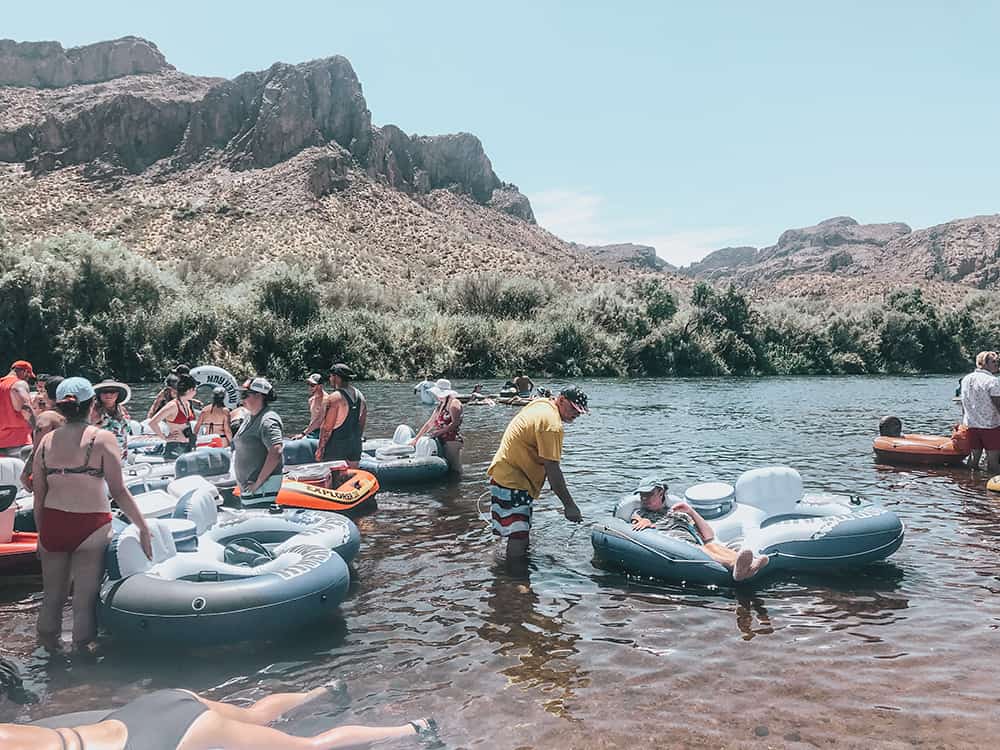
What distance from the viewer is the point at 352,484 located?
10141 mm

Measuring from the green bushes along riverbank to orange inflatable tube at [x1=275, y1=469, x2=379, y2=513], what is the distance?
31.8 meters

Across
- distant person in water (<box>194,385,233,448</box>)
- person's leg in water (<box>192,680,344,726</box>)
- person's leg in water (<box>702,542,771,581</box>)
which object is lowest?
person's leg in water (<box>192,680,344,726</box>)

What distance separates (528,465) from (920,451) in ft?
31.2

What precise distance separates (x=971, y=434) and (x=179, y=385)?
39.7 feet

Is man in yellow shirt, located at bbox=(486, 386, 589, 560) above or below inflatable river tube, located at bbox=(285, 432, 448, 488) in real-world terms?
above

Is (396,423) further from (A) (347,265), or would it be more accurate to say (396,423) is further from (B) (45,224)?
(B) (45,224)

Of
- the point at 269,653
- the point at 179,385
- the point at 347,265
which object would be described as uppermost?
the point at 347,265

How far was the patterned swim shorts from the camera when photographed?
7.37m

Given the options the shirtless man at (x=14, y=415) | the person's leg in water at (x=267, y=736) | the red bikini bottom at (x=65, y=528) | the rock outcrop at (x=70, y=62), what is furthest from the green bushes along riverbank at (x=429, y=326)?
the rock outcrop at (x=70, y=62)

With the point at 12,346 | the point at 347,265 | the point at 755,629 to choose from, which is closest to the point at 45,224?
the point at 347,265

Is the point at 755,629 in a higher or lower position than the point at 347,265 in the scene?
lower

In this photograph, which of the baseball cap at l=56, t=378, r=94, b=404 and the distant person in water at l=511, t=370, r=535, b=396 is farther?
the distant person in water at l=511, t=370, r=535, b=396

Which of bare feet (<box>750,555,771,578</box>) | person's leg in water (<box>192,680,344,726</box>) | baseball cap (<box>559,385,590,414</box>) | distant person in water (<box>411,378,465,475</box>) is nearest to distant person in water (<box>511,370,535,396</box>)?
distant person in water (<box>411,378,465,475</box>)

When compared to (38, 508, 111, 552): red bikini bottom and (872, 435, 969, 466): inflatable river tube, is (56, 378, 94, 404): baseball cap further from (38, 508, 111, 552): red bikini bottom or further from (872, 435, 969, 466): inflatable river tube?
(872, 435, 969, 466): inflatable river tube
